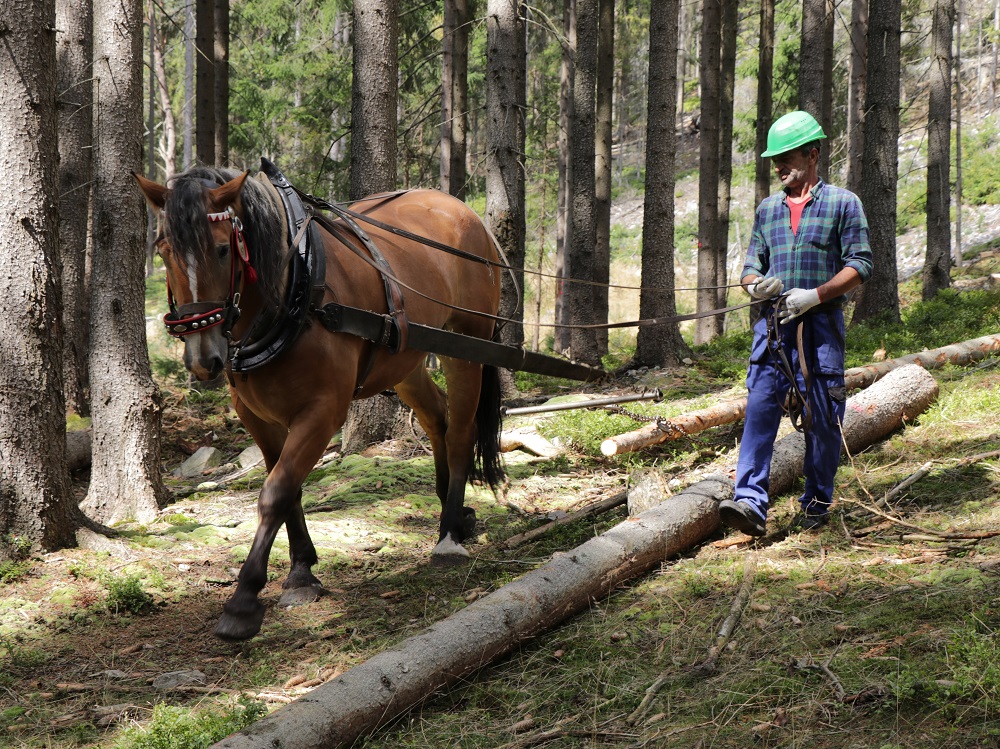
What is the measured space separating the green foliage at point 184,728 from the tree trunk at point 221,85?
10708 mm

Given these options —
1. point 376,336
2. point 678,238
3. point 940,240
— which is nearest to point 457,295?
point 376,336

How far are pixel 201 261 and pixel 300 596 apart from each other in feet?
6.93

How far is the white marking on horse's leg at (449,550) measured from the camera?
5.42 meters

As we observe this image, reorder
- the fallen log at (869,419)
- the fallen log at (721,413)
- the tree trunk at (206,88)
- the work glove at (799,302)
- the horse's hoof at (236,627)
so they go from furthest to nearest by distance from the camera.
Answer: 1. the tree trunk at (206,88)
2. the fallen log at (721,413)
3. the fallen log at (869,419)
4. the work glove at (799,302)
5. the horse's hoof at (236,627)

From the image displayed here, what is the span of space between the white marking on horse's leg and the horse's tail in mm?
727

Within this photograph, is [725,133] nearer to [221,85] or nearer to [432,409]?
[221,85]

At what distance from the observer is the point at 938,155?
17688mm

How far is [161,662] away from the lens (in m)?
4.05

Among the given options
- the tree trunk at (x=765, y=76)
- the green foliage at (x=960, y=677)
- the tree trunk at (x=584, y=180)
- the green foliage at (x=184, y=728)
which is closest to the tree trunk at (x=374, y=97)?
the green foliage at (x=184, y=728)

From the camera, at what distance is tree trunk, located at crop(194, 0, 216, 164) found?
39.5ft

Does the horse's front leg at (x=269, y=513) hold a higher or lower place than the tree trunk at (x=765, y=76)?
lower

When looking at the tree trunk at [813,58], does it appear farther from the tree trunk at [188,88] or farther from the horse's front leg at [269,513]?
the tree trunk at [188,88]

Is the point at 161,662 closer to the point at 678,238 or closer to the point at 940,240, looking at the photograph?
the point at 940,240

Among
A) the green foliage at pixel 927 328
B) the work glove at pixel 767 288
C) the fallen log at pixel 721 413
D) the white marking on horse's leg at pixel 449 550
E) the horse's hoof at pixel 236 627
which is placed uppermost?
the work glove at pixel 767 288
